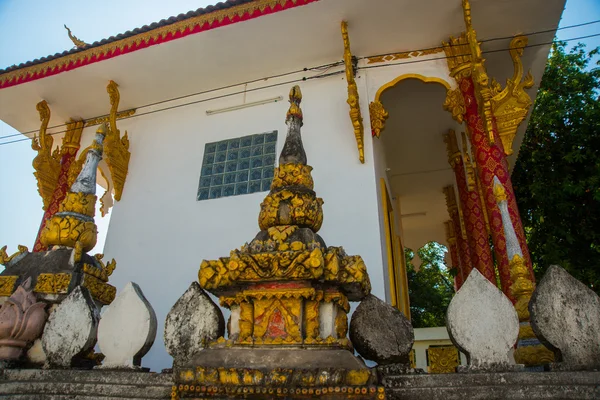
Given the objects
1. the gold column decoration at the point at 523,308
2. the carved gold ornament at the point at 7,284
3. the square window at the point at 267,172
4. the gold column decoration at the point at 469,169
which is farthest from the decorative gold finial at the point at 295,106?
the gold column decoration at the point at 469,169

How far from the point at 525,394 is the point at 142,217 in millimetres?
5487

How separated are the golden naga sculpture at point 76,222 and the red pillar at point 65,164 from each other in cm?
438

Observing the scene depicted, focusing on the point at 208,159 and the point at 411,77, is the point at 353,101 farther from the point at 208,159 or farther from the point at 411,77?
the point at 208,159

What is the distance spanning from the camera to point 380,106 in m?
5.53

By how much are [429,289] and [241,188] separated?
43.7 feet

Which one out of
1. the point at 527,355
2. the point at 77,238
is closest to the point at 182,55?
the point at 77,238

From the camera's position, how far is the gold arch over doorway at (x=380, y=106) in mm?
5434

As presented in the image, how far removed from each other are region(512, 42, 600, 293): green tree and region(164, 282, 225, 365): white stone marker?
6229mm

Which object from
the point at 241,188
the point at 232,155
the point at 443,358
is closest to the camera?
the point at 241,188

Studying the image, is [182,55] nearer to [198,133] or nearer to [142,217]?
[198,133]

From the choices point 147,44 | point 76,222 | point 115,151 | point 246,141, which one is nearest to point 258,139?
point 246,141

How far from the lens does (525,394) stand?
5.68 feet

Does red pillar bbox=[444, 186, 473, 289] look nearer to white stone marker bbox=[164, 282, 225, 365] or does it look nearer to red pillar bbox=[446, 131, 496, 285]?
red pillar bbox=[446, 131, 496, 285]

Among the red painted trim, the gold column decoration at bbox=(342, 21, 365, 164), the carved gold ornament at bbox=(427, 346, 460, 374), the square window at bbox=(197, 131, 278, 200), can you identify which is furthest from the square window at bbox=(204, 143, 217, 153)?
the carved gold ornament at bbox=(427, 346, 460, 374)
